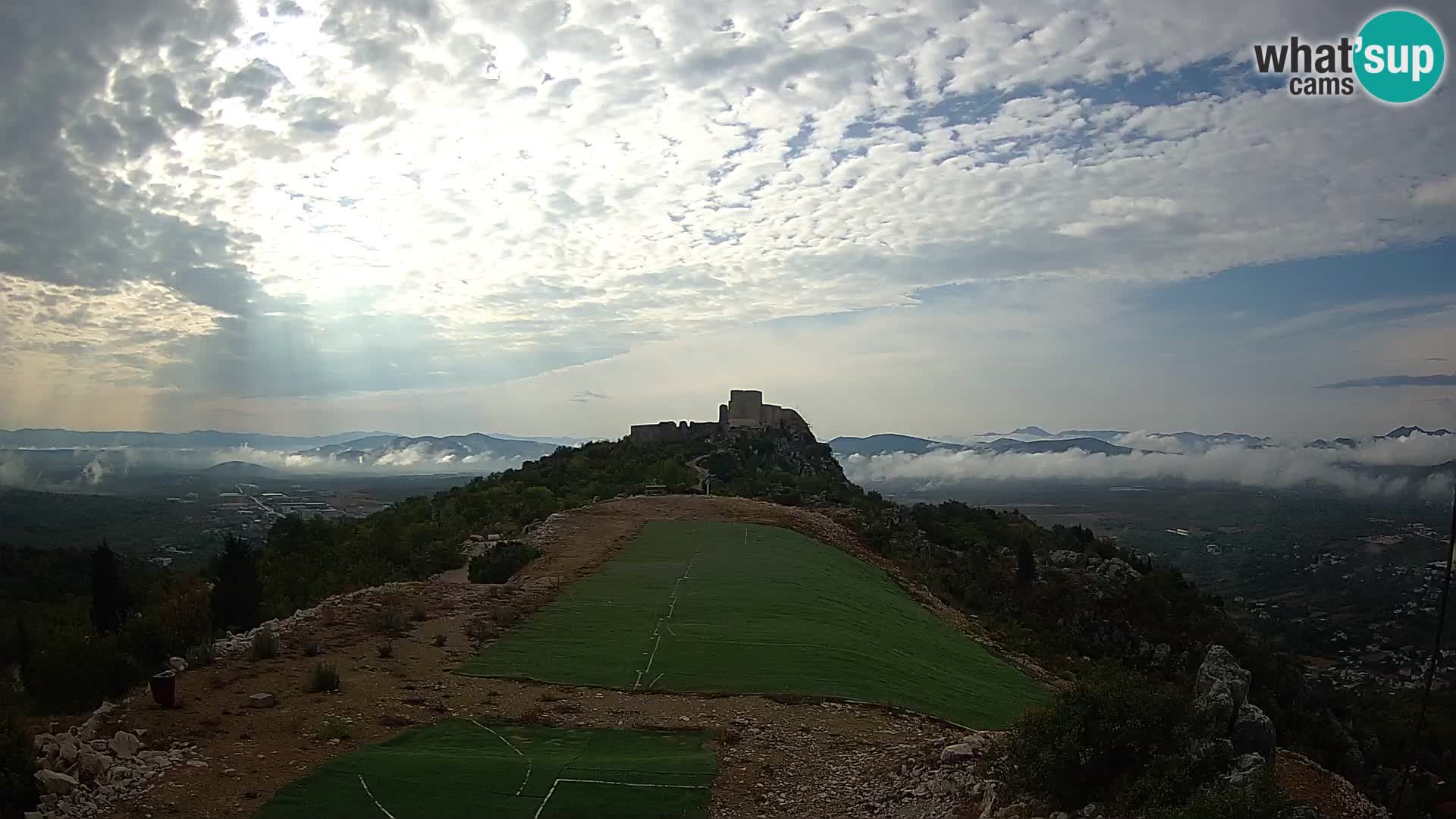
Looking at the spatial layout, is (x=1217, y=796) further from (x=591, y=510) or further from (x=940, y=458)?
(x=940, y=458)

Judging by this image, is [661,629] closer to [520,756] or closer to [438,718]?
[438,718]

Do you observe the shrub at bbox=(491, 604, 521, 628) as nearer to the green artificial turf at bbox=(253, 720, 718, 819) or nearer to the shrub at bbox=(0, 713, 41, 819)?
the green artificial turf at bbox=(253, 720, 718, 819)

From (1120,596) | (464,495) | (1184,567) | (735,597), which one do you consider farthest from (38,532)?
(1184,567)

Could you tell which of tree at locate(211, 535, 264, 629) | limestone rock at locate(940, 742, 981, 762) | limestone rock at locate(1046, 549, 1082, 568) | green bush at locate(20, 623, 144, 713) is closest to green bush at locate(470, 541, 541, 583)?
tree at locate(211, 535, 264, 629)

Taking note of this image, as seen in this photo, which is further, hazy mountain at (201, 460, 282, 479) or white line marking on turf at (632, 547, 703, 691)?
hazy mountain at (201, 460, 282, 479)

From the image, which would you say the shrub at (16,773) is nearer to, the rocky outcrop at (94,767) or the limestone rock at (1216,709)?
the rocky outcrop at (94,767)

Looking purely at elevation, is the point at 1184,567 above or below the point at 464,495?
below
